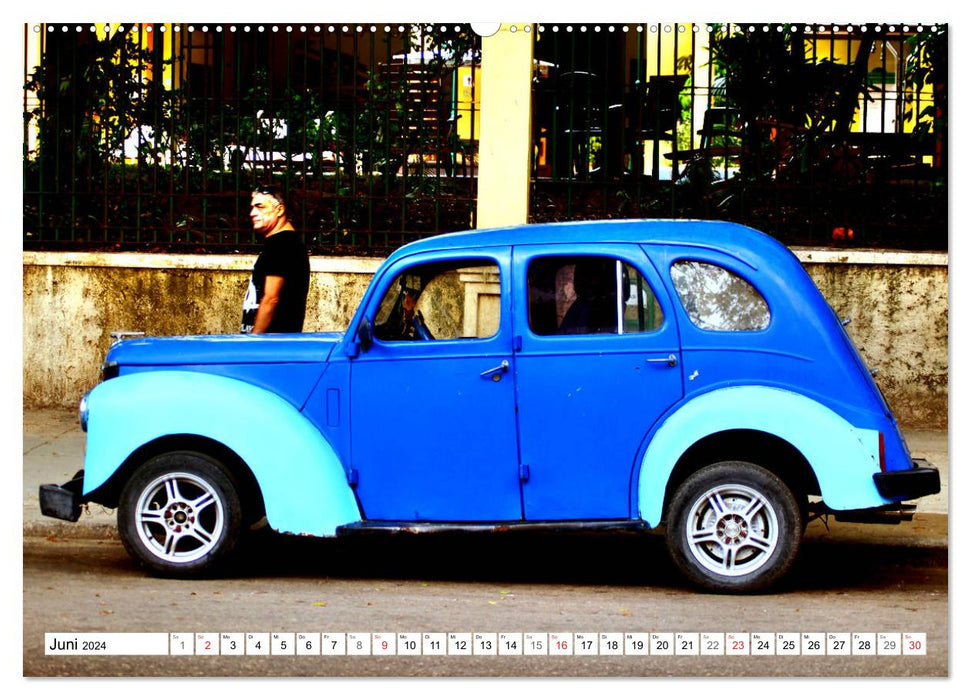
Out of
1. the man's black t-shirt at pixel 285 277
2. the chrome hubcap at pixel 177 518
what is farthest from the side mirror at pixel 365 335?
the man's black t-shirt at pixel 285 277

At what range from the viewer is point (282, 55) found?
11.6m

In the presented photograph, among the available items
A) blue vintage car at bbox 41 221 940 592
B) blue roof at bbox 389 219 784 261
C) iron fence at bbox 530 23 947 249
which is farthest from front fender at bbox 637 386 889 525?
iron fence at bbox 530 23 947 249

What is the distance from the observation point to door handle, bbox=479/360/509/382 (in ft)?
21.5

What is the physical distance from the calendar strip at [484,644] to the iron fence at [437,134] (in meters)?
6.14

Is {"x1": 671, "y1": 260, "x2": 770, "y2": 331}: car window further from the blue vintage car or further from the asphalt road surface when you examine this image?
the asphalt road surface

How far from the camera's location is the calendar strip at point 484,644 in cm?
533

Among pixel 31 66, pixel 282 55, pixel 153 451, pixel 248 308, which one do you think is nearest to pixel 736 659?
pixel 153 451

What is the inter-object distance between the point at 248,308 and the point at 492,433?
2320mm

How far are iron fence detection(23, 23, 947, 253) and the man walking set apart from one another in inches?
130

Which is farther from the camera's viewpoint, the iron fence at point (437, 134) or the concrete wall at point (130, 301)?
the concrete wall at point (130, 301)

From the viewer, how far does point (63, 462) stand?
9203 millimetres

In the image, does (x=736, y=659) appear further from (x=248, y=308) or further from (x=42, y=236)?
(x=42, y=236)

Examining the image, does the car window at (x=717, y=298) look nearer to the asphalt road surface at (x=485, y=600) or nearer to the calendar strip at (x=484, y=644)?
the asphalt road surface at (x=485, y=600)

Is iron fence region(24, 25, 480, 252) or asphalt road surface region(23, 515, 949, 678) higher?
iron fence region(24, 25, 480, 252)
